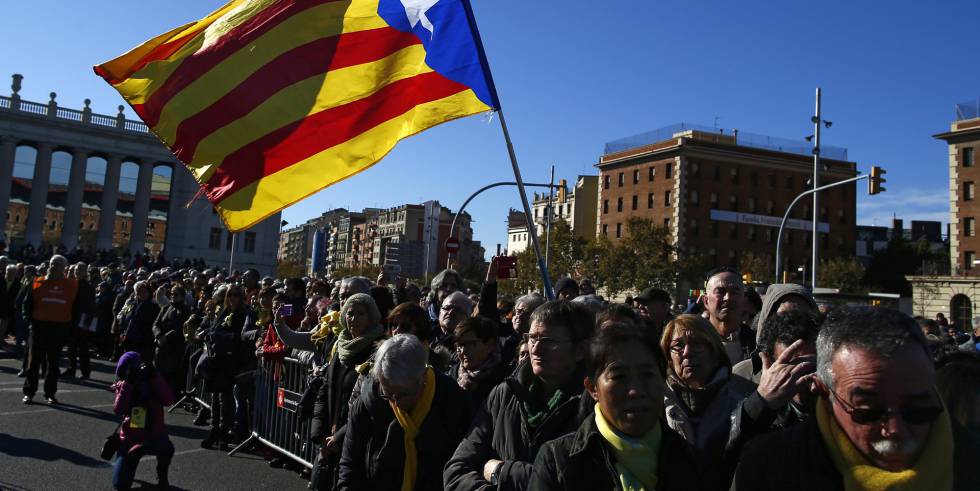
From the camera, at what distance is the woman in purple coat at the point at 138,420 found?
6.18 meters

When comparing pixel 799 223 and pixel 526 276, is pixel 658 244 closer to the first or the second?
pixel 526 276

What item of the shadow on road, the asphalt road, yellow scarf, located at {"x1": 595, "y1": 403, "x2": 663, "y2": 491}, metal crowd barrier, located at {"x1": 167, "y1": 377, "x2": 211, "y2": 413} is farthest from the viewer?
metal crowd barrier, located at {"x1": 167, "y1": 377, "x2": 211, "y2": 413}

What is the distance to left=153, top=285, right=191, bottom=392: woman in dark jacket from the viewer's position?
10.2 meters

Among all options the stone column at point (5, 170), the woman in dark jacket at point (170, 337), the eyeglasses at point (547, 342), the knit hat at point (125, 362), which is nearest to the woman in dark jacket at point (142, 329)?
the woman in dark jacket at point (170, 337)

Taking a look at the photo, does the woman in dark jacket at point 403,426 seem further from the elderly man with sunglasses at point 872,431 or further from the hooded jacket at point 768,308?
the elderly man with sunglasses at point 872,431

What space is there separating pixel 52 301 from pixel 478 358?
28.3 ft

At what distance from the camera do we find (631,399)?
242 cm

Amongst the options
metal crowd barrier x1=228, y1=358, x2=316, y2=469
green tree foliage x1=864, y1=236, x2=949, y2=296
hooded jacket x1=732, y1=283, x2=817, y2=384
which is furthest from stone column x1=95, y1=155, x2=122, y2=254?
green tree foliage x1=864, y1=236, x2=949, y2=296

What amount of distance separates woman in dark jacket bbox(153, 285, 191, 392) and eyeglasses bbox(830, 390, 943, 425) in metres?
10.1

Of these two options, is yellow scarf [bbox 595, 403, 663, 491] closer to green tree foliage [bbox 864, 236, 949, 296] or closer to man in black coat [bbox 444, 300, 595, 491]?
man in black coat [bbox 444, 300, 595, 491]

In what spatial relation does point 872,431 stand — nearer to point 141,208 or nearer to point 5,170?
point 5,170

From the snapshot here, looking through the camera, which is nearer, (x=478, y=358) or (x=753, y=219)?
(x=478, y=358)

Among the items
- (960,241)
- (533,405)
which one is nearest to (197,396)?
(533,405)

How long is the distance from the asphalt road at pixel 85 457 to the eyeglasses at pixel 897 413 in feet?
19.5
